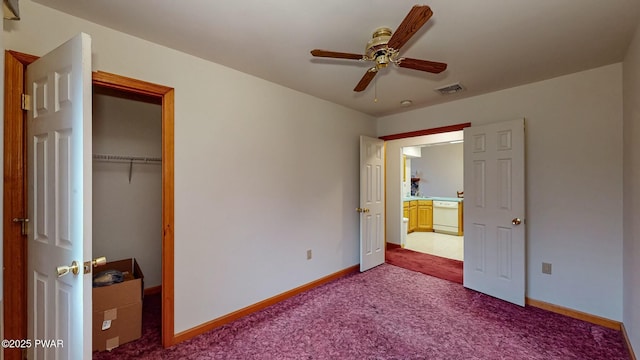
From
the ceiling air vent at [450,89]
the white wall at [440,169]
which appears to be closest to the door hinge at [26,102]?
the ceiling air vent at [450,89]

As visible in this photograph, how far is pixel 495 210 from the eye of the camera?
10.1 ft

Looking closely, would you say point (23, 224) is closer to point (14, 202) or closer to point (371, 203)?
point (14, 202)

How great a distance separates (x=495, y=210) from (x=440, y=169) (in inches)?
189

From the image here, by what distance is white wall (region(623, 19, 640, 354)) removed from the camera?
6.11 feet

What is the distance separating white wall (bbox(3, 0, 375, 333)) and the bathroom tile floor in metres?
2.34

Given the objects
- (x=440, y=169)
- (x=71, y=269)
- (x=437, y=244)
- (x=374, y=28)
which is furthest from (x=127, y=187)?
(x=440, y=169)

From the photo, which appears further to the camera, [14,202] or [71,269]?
[14,202]

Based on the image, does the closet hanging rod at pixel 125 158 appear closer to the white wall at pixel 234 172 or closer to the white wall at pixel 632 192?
the white wall at pixel 234 172

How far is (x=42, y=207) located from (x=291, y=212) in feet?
6.73

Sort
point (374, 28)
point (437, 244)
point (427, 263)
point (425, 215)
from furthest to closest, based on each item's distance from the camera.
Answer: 1. point (425, 215)
2. point (437, 244)
3. point (427, 263)
4. point (374, 28)

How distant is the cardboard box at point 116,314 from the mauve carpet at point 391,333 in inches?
3.1

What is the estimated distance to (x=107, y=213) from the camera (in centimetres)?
294

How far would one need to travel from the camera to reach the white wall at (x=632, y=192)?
186cm

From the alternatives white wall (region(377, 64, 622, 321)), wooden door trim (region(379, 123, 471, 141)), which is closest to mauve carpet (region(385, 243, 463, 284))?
white wall (region(377, 64, 622, 321))
